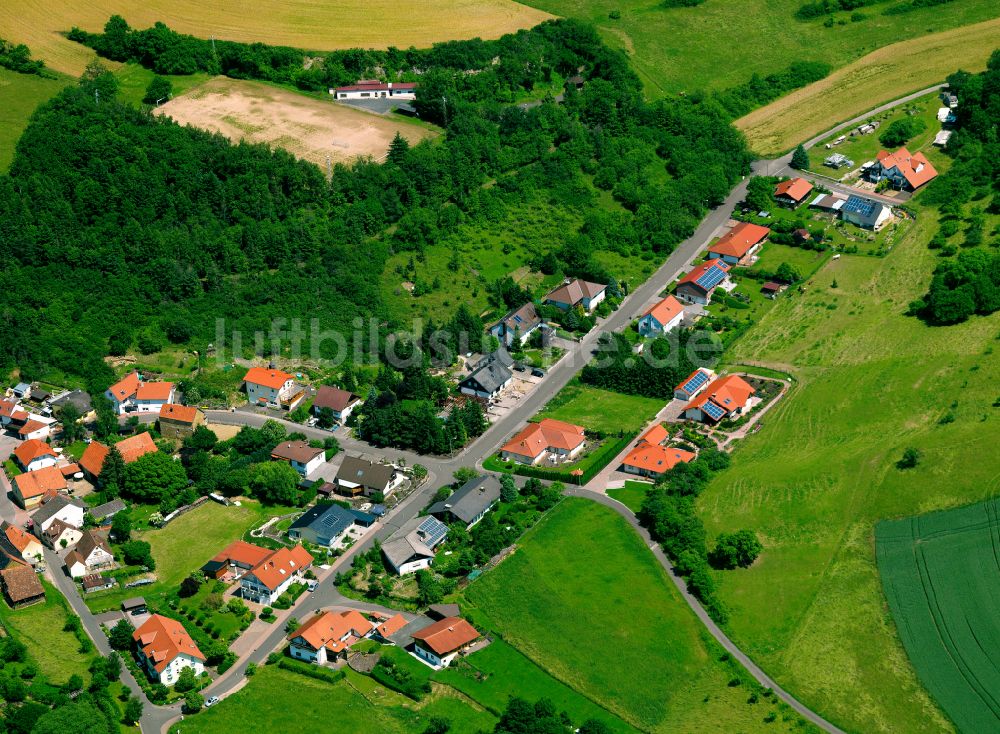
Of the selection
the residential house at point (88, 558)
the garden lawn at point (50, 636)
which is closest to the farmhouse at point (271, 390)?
the residential house at point (88, 558)

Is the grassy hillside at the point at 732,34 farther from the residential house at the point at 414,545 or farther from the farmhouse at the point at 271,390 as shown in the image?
the residential house at the point at 414,545

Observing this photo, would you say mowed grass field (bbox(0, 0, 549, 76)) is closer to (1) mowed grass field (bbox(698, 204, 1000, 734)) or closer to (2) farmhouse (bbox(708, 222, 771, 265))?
(2) farmhouse (bbox(708, 222, 771, 265))

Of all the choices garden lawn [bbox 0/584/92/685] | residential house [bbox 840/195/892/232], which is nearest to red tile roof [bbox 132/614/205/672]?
garden lawn [bbox 0/584/92/685]

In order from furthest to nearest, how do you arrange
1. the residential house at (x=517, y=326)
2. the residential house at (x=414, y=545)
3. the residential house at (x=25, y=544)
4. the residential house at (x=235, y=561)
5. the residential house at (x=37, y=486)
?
1. the residential house at (x=517, y=326)
2. the residential house at (x=37, y=486)
3. the residential house at (x=25, y=544)
4. the residential house at (x=414, y=545)
5. the residential house at (x=235, y=561)

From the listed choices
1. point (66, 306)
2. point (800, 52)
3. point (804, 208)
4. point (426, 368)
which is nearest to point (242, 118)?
point (66, 306)

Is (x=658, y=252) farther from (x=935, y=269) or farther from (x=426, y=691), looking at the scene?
(x=426, y=691)

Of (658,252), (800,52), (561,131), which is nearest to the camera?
(658,252)
